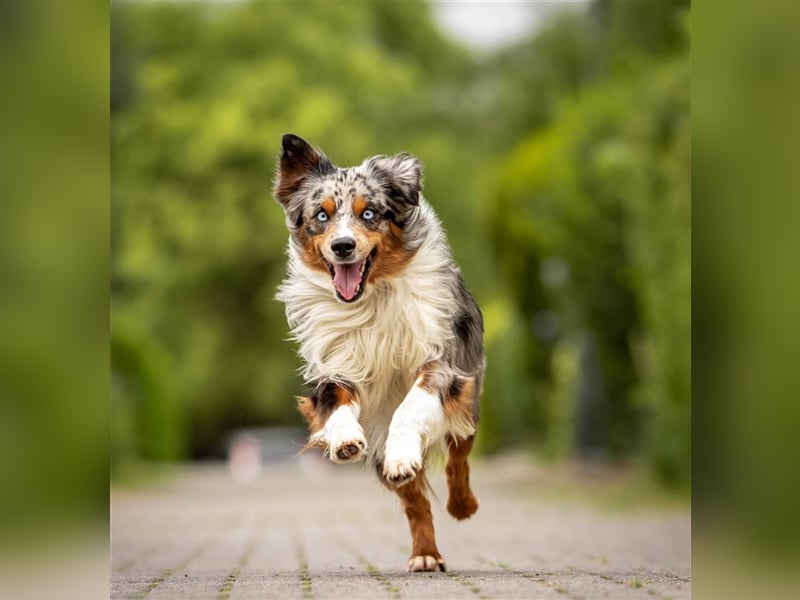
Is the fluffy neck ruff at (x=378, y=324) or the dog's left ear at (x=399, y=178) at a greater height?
the dog's left ear at (x=399, y=178)

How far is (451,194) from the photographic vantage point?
39875 mm

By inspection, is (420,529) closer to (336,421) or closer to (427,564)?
(427,564)

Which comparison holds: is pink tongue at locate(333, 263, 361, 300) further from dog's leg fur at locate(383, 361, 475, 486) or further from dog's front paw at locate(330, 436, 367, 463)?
dog's front paw at locate(330, 436, 367, 463)

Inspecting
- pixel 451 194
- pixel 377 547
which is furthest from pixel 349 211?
pixel 451 194

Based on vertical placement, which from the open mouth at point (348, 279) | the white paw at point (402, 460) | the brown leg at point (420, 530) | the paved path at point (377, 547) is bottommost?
the paved path at point (377, 547)

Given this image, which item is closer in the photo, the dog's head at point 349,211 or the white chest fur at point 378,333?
the dog's head at point 349,211

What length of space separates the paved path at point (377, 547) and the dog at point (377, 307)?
37.2 inches

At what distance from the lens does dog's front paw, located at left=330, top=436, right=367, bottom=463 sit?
7805 millimetres

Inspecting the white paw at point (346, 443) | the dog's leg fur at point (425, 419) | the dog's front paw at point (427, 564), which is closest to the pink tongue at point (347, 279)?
the dog's leg fur at point (425, 419)

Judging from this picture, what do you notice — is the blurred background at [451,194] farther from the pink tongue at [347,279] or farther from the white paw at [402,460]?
the white paw at [402,460]

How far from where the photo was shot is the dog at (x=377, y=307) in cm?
855

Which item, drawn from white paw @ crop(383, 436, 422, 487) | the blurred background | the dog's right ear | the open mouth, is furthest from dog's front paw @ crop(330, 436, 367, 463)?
the blurred background

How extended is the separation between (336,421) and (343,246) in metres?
1.09
